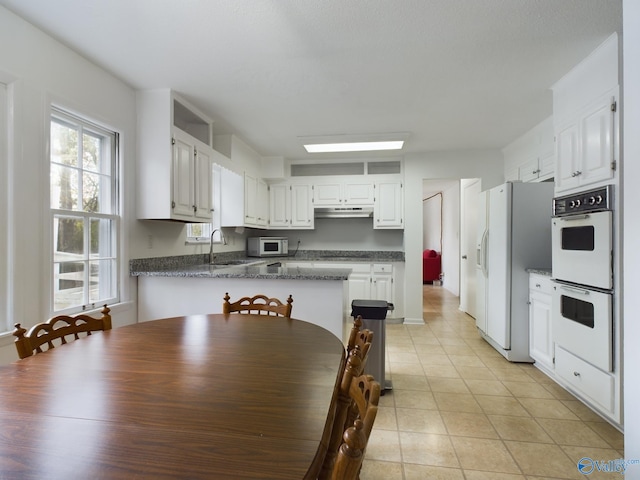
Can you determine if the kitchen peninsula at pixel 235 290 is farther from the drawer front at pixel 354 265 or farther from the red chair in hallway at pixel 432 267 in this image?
the red chair in hallway at pixel 432 267

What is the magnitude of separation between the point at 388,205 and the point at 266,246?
197 cm

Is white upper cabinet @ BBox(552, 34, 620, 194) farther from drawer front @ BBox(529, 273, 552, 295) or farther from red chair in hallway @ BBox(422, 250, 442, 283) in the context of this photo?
red chair in hallway @ BBox(422, 250, 442, 283)

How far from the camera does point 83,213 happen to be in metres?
2.30

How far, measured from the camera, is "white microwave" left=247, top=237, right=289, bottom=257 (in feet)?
16.1

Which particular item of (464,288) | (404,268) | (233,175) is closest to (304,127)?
(233,175)

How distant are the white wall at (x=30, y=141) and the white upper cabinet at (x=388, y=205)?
144 inches

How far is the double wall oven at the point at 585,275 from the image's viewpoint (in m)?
1.99

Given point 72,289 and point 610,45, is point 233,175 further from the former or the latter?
point 610,45

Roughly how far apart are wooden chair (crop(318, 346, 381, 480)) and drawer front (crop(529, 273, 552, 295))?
2.55 metres

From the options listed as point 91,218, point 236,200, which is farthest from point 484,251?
point 91,218

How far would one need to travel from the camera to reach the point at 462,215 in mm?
5551

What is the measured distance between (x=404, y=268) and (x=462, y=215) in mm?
1734

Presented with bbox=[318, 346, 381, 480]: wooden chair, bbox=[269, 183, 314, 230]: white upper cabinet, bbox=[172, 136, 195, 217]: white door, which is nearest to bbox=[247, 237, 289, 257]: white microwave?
bbox=[269, 183, 314, 230]: white upper cabinet

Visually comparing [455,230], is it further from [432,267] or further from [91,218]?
[91,218]
